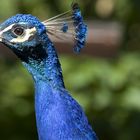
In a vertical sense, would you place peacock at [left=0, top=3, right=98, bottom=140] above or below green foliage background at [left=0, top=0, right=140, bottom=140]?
below

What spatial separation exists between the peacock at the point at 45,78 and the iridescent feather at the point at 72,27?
0.11 ft

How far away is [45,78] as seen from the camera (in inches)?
93.4

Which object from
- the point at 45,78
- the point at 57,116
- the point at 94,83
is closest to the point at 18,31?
the point at 45,78

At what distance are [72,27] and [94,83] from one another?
1.60 metres

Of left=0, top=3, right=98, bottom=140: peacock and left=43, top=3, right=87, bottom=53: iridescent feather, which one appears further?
left=43, top=3, right=87, bottom=53: iridescent feather

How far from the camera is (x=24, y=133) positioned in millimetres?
4320

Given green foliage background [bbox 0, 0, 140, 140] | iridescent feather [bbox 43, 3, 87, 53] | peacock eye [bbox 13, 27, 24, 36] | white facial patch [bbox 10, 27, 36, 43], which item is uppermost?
green foliage background [bbox 0, 0, 140, 140]

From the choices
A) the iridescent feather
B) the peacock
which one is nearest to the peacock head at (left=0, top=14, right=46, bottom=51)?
the peacock

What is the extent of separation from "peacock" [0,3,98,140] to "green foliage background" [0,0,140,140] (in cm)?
156

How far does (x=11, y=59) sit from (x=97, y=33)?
655 mm

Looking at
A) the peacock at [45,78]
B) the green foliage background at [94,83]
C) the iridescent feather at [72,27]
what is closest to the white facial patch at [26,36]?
the peacock at [45,78]

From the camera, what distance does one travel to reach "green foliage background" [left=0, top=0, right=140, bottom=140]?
401 centimetres

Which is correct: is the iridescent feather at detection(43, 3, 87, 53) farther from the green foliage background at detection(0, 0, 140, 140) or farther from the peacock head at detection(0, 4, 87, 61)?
the green foliage background at detection(0, 0, 140, 140)

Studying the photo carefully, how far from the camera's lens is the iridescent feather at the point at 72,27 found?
8.02 feet
